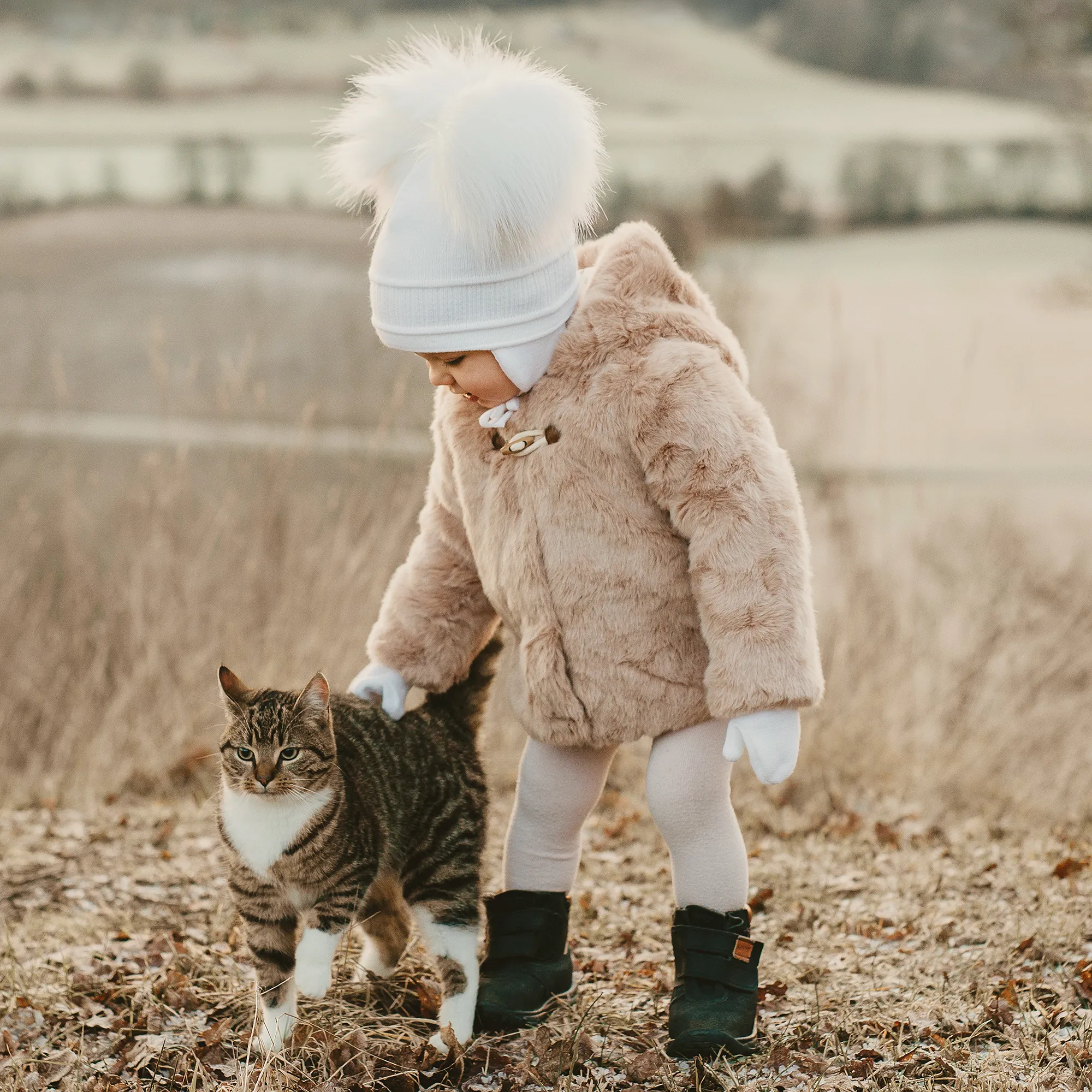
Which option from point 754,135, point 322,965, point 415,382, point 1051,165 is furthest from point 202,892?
point 1051,165

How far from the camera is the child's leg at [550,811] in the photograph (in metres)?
2.59

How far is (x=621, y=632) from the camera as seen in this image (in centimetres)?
239

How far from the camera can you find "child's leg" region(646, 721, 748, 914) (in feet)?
7.94

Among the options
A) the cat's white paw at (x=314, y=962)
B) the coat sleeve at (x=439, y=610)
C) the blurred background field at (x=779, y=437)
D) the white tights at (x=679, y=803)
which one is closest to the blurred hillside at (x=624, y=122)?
the blurred background field at (x=779, y=437)

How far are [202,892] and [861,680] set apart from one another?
256cm

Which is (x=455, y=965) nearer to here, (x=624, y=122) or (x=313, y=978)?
(x=313, y=978)

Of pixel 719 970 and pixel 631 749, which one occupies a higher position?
pixel 719 970

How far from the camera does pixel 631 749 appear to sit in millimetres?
4742

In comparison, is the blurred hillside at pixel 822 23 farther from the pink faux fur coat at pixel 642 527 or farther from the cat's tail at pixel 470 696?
the cat's tail at pixel 470 696

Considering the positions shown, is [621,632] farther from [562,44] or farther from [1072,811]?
[562,44]

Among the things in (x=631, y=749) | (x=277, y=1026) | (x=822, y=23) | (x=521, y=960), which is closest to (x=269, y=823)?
(x=277, y=1026)

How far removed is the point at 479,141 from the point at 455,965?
1.58m

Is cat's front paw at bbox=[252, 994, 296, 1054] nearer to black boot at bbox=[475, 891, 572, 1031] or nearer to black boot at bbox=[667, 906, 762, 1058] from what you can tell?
black boot at bbox=[475, 891, 572, 1031]

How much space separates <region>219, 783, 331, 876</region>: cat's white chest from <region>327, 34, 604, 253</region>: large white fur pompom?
1.08 meters
